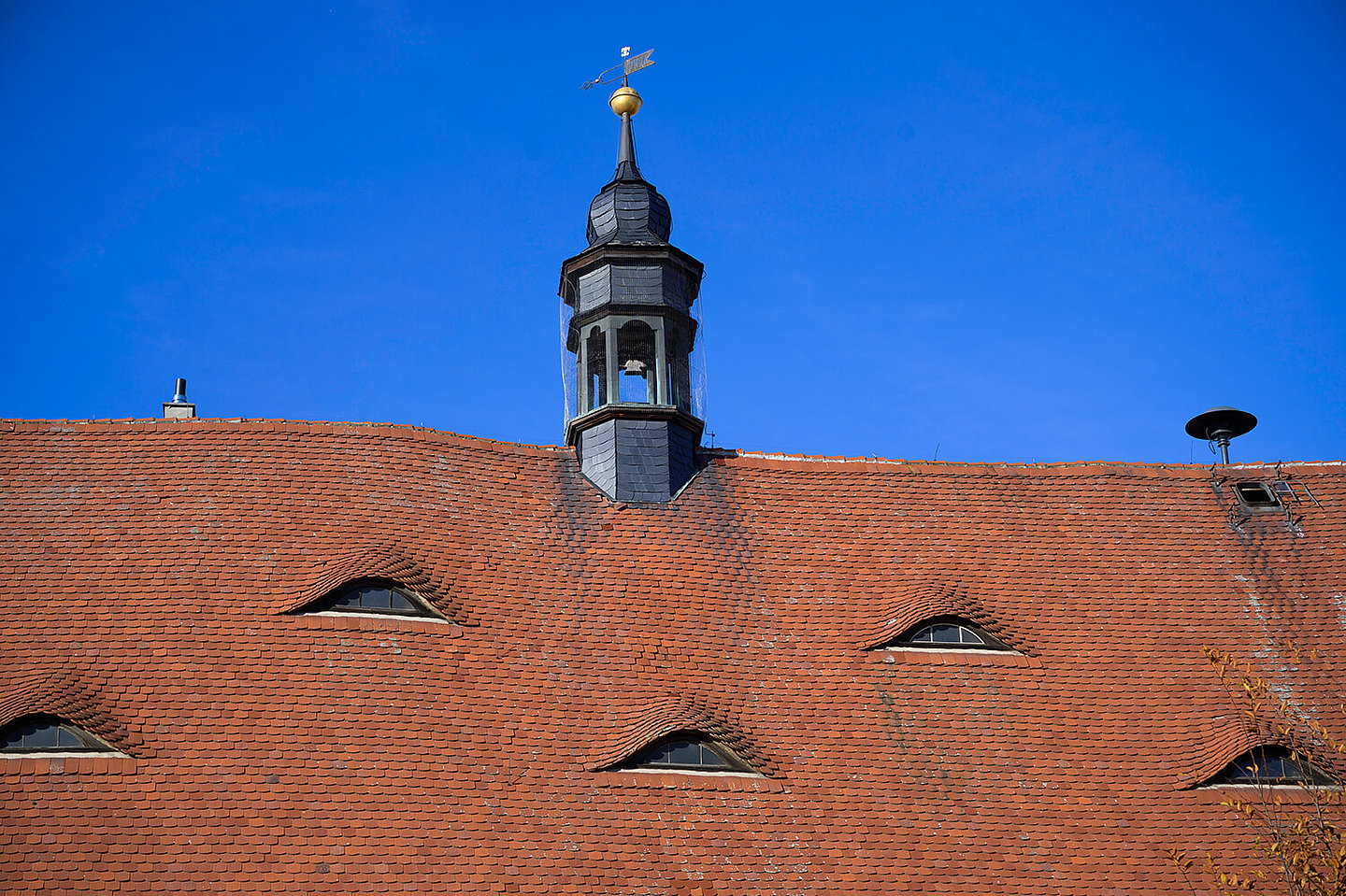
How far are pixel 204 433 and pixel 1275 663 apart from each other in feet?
46.1

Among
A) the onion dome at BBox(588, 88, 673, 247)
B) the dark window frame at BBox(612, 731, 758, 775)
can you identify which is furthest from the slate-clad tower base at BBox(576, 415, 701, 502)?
the dark window frame at BBox(612, 731, 758, 775)

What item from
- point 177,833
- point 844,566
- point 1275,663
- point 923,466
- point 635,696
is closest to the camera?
point 177,833

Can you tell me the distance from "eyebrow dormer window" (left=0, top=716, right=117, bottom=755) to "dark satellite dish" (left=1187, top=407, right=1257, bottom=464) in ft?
52.7

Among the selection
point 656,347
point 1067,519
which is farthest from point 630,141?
point 1067,519

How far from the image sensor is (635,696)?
17.8 meters

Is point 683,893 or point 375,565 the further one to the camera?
point 375,565

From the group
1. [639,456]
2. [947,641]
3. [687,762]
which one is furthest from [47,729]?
[947,641]

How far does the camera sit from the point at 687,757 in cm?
1714

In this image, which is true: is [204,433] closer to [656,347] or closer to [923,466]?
[656,347]

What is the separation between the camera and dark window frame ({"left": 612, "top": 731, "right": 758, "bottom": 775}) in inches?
667

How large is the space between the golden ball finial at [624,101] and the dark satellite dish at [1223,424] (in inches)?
396

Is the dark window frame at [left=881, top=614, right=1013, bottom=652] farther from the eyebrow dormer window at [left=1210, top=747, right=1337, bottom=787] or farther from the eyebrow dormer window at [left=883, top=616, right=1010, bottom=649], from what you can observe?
the eyebrow dormer window at [left=1210, top=747, right=1337, bottom=787]

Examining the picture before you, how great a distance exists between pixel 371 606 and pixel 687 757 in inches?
168

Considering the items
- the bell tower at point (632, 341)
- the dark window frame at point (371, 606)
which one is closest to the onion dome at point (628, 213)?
the bell tower at point (632, 341)
